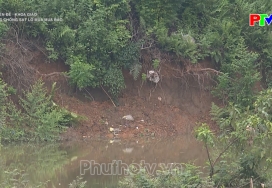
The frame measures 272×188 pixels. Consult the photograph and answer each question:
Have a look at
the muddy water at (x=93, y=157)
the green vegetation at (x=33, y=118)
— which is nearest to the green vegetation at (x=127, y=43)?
the green vegetation at (x=33, y=118)

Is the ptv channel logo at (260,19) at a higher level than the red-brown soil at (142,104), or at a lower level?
higher

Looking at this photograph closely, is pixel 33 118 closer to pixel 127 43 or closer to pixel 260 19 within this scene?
pixel 127 43

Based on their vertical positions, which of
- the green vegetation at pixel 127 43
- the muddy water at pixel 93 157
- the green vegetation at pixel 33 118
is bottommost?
the muddy water at pixel 93 157

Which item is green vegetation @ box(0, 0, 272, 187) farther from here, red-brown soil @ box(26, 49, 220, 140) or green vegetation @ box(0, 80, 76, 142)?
red-brown soil @ box(26, 49, 220, 140)

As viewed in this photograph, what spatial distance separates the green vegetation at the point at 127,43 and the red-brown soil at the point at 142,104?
1.76ft

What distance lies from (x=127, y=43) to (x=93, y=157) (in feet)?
20.1

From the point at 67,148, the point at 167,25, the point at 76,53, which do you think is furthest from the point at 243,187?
the point at 167,25

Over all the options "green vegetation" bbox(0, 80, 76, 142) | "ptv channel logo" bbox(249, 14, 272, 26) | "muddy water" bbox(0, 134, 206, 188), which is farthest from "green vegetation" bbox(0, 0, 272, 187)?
"muddy water" bbox(0, 134, 206, 188)

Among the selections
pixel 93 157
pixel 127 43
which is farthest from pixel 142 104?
pixel 93 157

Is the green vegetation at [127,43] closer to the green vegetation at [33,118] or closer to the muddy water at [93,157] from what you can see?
the green vegetation at [33,118]

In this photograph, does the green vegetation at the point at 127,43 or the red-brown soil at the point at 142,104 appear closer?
the green vegetation at the point at 127,43

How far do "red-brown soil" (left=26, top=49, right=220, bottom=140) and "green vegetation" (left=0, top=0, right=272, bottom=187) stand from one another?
54 centimetres

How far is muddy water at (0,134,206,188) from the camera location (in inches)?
398

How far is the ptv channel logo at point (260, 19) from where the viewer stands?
18.4 m
